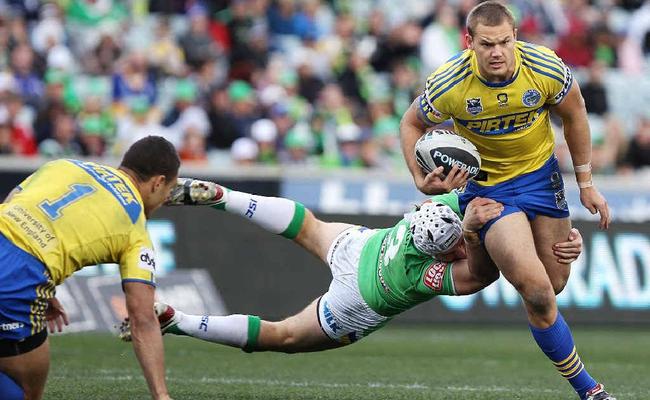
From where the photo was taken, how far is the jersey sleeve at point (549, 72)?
7.63m

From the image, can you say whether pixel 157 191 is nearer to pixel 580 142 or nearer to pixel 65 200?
pixel 65 200

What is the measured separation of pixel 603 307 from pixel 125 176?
9.08 m

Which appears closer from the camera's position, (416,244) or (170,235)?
(416,244)

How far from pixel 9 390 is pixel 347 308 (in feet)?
8.73

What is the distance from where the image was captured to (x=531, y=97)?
25.1 feet

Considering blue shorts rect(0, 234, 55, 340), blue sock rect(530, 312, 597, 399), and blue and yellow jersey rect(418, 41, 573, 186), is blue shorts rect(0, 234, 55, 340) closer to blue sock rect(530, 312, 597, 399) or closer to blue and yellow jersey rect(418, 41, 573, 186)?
blue and yellow jersey rect(418, 41, 573, 186)

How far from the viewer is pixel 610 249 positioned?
1438 cm

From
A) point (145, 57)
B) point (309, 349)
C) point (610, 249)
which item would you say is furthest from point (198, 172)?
point (309, 349)

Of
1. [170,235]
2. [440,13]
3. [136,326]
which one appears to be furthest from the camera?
[440,13]

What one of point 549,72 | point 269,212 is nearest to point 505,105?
point 549,72

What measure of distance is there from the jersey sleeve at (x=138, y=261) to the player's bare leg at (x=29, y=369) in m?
0.62

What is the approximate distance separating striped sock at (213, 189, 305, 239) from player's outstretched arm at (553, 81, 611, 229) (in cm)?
197

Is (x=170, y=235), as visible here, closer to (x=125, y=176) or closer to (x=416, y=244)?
(x=416, y=244)

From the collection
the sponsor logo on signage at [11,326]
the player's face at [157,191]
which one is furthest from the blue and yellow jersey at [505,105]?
the sponsor logo on signage at [11,326]
